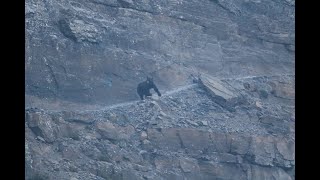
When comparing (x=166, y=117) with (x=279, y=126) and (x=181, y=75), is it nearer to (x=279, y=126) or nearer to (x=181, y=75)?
(x=181, y=75)

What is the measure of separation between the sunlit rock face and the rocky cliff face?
0.03m

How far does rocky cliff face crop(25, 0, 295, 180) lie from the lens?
37.9 feet

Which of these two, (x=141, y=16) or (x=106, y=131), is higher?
(x=141, y=16)

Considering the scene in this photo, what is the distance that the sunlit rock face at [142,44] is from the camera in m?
12.1

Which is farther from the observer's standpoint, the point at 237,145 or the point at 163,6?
the point at 163,6

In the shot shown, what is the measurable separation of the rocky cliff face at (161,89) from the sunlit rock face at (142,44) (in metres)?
0.03

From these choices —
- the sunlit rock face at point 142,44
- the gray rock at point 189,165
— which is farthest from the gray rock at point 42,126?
the gray rock at point 189,165

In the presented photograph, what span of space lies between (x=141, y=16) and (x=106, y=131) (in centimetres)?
316

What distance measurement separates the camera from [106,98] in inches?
480

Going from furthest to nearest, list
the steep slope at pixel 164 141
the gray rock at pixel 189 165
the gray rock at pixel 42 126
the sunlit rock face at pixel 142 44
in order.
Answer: the sunlit rock face at pixel 142 44 → the gray rock at pixel 189 165 → the gray rock at pixel 42 126 → the steep slope at pixel 164 141

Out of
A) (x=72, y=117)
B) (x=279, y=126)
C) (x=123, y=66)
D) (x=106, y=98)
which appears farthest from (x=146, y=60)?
(x=279, y=126)

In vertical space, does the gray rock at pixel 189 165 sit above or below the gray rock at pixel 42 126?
below

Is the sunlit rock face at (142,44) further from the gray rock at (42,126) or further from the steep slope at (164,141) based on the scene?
the steep slope at (164,141)

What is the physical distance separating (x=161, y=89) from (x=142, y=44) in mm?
1281
